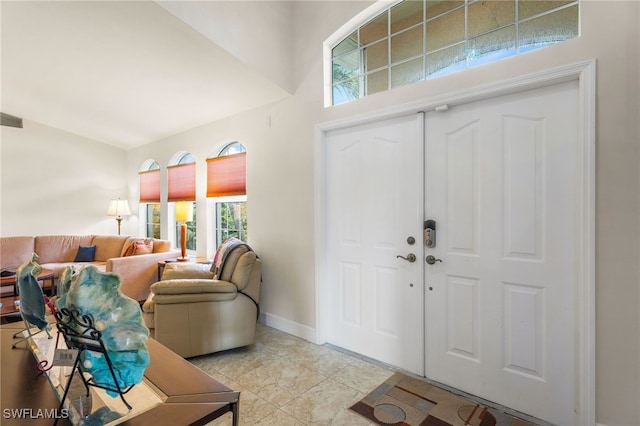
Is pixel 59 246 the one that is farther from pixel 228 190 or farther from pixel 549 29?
pixel 549 29

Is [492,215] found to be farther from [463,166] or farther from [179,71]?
[179,71]

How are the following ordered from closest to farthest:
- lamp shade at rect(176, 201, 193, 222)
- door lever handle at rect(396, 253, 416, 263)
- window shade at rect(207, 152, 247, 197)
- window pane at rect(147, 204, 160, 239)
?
door lever handle at rect(396, 253, 416, 263), window shade at rect(207, 152, 247, 197), lamp shade at rect(176, 201, 193, 222), window pane at rect(147, 204, 160, 239)

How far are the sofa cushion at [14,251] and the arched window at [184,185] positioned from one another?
2.25 metres

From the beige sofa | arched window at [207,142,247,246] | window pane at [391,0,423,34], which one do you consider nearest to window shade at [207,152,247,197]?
arched window at [207,142,247,246]

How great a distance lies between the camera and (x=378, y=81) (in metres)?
2.70

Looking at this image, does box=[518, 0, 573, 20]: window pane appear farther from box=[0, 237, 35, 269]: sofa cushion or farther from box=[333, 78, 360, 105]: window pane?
box=[0, 237, 35, 269]: sofa cushion

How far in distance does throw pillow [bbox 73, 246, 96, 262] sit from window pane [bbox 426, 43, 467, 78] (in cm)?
567

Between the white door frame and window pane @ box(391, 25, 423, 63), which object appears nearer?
the white door frame

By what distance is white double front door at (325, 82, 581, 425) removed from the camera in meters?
1.88

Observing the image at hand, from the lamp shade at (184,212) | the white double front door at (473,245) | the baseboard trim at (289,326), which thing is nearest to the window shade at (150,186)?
the lamp shade at (184,212)

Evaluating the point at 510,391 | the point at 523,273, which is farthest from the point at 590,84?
the point at 510,391

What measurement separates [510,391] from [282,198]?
242cm

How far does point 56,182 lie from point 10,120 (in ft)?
3.74

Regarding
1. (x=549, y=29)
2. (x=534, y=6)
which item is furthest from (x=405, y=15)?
(x=549, y=29)
